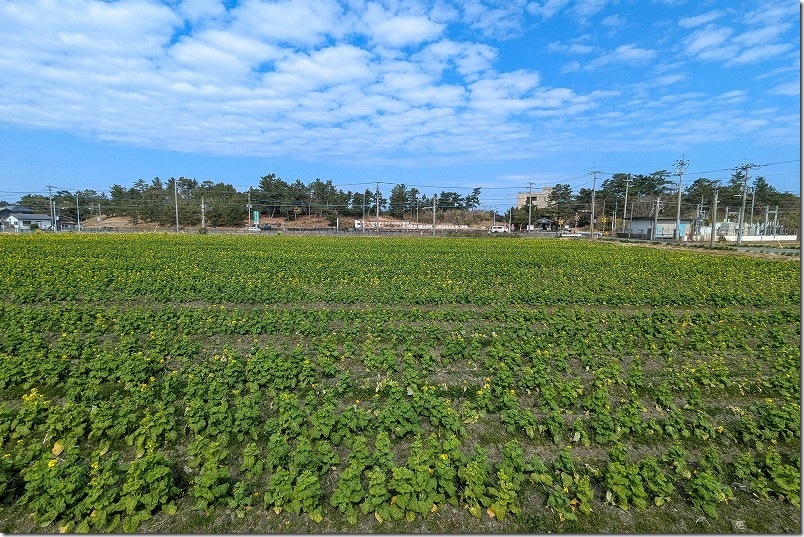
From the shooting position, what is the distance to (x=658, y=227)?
71562mm

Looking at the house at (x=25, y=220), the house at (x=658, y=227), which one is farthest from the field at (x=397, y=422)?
the house at (x=25, y=220)

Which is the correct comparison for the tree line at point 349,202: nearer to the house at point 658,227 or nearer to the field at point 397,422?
the house at point 658,227

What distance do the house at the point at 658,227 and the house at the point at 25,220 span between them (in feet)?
389

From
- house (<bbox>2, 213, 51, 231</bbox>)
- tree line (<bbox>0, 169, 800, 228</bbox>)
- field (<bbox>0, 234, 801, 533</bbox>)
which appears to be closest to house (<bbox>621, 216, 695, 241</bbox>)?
tree line (<bbox>0, 169, 800, 228</bbox>)

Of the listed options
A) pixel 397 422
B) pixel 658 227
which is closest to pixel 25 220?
pixel 397 422

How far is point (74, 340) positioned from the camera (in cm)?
850

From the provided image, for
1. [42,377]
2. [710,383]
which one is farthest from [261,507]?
[710,383]

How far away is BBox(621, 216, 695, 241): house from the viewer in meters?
70.9

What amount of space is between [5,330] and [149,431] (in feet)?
25.9

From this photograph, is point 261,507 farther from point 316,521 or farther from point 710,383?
point 710,383

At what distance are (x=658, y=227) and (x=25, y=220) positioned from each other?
431 ft

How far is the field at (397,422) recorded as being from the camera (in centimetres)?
404

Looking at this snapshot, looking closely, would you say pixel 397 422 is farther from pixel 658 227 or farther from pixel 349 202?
pixel 349 202

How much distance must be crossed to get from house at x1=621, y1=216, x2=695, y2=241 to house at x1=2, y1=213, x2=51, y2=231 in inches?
4673
